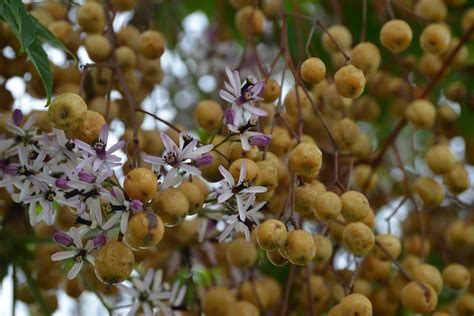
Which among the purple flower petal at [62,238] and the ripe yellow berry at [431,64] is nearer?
the purple flower petal at [62,238]

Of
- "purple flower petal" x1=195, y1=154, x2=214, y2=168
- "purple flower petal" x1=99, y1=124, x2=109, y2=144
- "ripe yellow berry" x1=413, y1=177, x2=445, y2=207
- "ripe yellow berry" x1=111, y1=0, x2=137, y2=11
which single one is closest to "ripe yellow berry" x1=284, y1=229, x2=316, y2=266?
"purple flower petal" x1=195, y1=154, x2=214, y2=168

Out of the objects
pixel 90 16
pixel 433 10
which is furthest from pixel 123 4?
pixel 433 10

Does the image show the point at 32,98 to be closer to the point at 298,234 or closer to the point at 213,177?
the point at 213,177

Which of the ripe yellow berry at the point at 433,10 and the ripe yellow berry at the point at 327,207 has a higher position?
the ripe yellow berry at the point at 433,10

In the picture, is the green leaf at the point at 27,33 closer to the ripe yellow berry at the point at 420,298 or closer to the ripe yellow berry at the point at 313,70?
the ripe yellow berry at the point at 313,70

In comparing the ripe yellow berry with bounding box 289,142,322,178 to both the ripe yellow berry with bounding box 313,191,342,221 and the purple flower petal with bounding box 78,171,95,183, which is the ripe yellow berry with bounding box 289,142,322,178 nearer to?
the ripe yellow berry with bounding box 313,191,342,221

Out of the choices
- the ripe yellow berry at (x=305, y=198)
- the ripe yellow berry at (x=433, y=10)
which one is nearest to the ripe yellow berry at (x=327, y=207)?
the ripe yellow berry at (x=305, y=198)
